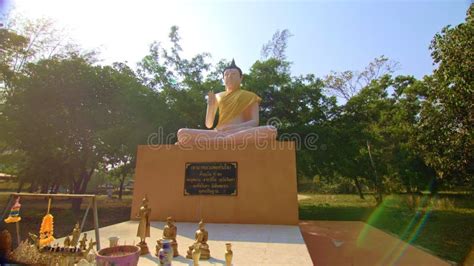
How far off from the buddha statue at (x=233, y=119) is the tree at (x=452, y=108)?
4.16 metres

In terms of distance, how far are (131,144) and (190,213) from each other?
393 centimetres

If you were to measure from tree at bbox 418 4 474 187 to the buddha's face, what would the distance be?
4545mm

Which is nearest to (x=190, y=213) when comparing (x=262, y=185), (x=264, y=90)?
(x=262, y=185)

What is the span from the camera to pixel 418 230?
7336 millimetres

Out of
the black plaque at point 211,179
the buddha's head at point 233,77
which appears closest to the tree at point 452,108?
the buddha's head at point 233,77

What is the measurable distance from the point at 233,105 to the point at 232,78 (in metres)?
0.67

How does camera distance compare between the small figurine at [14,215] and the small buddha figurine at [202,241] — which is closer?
the small figurine at [14,215]

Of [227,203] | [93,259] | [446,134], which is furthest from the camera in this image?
[446,134]

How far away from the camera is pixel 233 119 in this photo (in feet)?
19.0

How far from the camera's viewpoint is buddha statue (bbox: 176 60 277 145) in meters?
5.14

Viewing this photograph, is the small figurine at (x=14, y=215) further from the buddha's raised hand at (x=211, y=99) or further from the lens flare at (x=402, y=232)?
the lens flare at (x=402, y=232)

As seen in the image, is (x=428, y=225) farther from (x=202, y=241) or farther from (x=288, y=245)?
(x=202, y=241)

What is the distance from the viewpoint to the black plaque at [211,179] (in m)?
4.96

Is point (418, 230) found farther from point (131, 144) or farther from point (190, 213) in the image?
point (131, 144)
